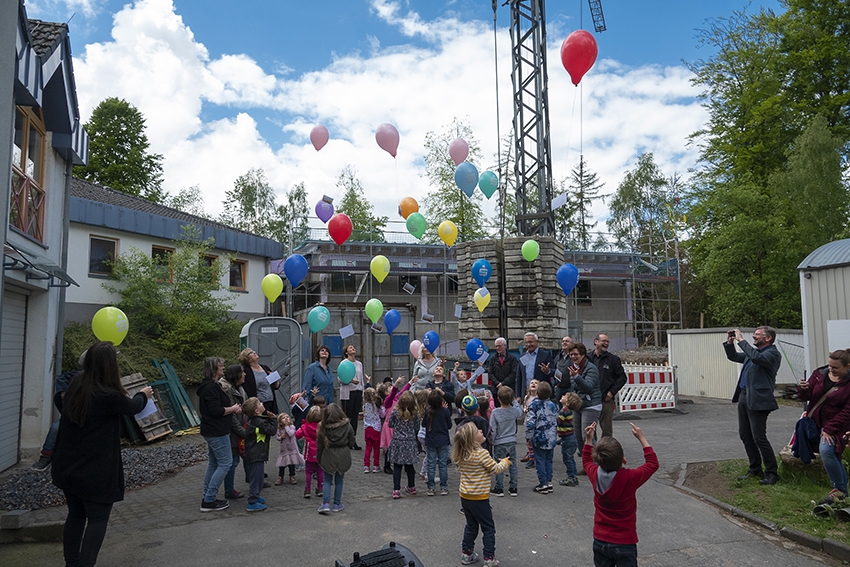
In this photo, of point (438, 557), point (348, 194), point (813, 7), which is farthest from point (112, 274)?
point (813, 7)

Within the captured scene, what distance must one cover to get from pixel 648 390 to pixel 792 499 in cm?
818

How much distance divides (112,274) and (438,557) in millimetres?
13682

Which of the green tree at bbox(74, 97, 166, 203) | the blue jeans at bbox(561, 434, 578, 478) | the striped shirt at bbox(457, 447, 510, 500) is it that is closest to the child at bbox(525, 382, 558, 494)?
the blue jeans at bbox(561, 434, 578, 478)

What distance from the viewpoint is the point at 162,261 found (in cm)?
1579

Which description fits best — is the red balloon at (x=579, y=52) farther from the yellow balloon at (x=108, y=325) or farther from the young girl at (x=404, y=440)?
the yellow balloon at (x=108, y=325)

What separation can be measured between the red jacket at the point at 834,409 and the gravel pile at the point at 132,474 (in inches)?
312

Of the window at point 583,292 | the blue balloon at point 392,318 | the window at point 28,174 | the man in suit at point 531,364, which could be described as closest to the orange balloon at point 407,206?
the blue balloon at point 392,318

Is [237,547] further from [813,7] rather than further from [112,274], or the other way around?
[813,7]

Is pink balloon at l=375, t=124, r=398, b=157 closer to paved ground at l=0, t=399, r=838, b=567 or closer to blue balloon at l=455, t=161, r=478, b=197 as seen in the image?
blue balloon at l=455, t=161, r=478, b=197

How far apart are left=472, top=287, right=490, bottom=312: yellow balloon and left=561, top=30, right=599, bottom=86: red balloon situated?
17.2ft

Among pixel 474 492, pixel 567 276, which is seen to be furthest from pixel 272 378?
Result: pixel 567 276

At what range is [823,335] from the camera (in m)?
11.0

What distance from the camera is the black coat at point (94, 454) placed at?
371cm

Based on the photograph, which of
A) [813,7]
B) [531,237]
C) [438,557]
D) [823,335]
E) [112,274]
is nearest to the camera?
[438,557]
